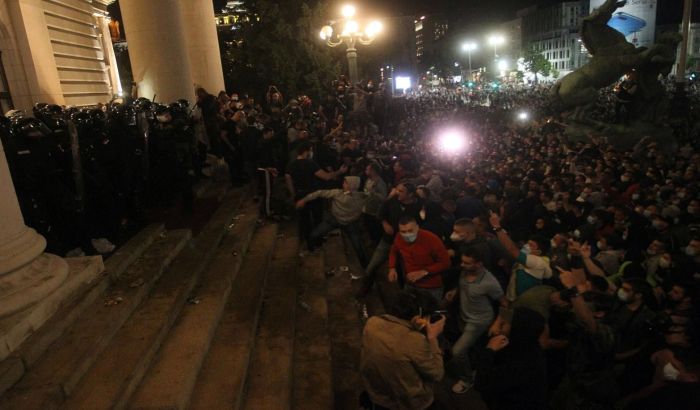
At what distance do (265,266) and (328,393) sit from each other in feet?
7.74

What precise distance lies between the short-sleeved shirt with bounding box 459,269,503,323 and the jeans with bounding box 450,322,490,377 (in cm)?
6

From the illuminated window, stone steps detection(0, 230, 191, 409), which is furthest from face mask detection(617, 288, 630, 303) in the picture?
the illuminated window

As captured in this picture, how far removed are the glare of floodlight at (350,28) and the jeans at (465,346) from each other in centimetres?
1101

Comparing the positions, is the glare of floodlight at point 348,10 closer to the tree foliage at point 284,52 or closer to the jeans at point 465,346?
the tree foliage at point 284,52

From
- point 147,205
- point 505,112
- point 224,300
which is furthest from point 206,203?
point 505,112

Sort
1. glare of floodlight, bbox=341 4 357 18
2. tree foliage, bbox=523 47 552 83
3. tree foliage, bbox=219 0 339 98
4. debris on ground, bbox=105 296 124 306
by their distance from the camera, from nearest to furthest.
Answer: debris on ground, bbox=105 296 124 306
glare of floodlight, bbox=341 4 357 18
tree foliage, bbox=219 0 339 98
tree foliage, bbox=523 47 552 83

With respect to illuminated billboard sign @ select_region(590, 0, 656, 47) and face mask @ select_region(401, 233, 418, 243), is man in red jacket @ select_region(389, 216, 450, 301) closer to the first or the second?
face mask @ select_region(401, 233, 418, 243)

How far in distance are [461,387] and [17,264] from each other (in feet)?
13.9

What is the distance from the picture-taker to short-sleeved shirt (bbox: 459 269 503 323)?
195 inches

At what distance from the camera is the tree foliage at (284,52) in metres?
21.1

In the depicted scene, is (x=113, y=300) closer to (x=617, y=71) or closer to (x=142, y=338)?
(x=142, y=338)

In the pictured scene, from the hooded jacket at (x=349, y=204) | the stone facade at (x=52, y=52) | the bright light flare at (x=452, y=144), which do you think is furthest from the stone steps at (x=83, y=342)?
the bright light flare at (x=452, y=144)

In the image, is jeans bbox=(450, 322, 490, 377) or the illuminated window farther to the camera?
the illuminated window

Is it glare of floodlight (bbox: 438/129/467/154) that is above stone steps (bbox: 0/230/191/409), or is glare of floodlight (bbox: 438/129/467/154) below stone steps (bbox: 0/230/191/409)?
below
